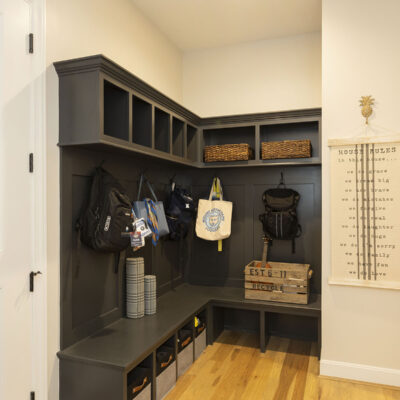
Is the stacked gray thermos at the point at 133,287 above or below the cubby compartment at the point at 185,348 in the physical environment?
above

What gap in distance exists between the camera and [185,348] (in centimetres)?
276

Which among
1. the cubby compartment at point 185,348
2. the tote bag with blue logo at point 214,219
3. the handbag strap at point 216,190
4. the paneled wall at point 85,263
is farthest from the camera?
the handbag strap at point 216,190

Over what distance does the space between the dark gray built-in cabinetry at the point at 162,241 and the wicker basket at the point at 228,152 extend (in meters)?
0.06

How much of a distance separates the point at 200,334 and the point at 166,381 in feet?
2.28

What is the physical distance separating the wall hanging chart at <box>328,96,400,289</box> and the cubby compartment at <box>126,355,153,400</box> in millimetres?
1438

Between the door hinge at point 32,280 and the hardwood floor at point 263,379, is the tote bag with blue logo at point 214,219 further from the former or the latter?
the door hinge at point 32,280

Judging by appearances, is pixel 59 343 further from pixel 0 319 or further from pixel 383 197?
pixel 383 197

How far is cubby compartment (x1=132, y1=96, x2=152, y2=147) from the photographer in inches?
102

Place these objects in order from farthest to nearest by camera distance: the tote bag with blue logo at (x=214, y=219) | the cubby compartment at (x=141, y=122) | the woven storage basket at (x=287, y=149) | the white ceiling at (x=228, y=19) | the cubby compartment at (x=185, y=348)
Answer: the tote bag with blue logo at (x=214, y=219) → the woven storage basket at (x=287, y=149) → the white ceiling at (x=228, y=19) → the cubby compartment at (x=185, y=348) → the cubby compartment at (x=141, y=122)

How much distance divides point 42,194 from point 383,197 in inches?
88.9

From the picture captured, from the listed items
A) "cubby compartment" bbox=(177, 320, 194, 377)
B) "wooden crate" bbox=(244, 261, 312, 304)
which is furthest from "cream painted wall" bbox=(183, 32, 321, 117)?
"cubby compartment" bbox=(177, 320, 194, 377)

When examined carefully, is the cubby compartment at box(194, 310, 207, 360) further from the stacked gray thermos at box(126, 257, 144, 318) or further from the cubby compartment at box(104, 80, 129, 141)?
the cubby compartment at box(104, 80, 129, 141)

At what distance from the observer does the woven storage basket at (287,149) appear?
10.1 ft

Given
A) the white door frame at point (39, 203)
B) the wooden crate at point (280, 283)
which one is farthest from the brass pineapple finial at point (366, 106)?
the white door frame at point (39, 203)
